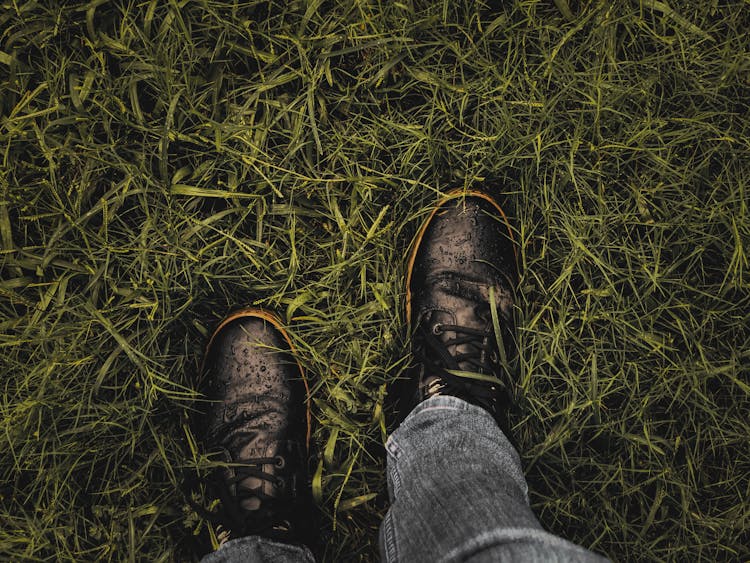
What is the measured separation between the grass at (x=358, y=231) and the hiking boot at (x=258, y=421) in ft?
0.20

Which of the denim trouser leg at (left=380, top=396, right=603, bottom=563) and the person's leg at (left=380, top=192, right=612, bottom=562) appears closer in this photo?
the denim trouser leg at (left=380, top=396, right=603, bottom=563)

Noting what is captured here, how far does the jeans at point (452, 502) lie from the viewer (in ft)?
2.85

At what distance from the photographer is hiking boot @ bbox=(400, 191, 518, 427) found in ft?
4.33

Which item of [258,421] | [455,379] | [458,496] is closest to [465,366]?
[455,379]

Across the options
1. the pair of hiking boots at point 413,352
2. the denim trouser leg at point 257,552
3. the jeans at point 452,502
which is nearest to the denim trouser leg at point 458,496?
the jeans at point 452,502

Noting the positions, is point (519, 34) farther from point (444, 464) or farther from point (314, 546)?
point (314, 546)

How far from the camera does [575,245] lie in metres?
1.28

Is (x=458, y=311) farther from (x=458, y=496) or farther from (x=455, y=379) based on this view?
(x=458, y=496)

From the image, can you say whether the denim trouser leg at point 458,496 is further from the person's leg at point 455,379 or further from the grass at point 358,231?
the grass at point 358,231

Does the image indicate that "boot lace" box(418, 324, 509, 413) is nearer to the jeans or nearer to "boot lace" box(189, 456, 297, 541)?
the jeans

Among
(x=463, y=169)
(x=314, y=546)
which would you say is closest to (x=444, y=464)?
(x=314, y=546)

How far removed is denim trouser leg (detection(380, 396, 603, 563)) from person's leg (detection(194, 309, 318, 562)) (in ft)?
0.88

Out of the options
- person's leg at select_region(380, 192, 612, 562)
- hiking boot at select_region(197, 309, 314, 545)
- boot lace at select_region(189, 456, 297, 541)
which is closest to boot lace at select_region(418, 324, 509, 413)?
person's leg at select_region(380, 192, 612, 562)

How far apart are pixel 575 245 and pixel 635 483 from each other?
63 centimetres
